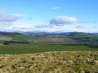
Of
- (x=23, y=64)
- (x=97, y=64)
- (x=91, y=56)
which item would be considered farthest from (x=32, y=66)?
(x=91, y=56)

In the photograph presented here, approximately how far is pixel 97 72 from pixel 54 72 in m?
6.97

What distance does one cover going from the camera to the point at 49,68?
36969 mm

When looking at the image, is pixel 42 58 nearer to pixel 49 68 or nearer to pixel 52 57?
pixel 52 57

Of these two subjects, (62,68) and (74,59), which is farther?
(74,59)

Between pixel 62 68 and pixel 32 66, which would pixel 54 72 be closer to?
pixel 62 68

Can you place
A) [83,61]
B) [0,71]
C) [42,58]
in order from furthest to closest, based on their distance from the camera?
[42,58]
[83,61]
[0,71]

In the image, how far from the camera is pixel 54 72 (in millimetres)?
35156

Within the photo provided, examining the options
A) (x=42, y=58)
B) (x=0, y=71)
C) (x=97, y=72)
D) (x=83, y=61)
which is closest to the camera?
(x=97, y=72)

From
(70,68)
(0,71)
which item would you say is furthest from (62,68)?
(0,71)

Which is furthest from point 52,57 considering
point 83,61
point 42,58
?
point 83,61

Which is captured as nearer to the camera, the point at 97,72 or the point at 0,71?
the point at 97,72

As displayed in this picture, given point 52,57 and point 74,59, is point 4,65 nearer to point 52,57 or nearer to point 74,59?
point 52,57

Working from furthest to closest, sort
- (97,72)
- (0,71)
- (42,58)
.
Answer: (42,58), (0,71), (97,72)

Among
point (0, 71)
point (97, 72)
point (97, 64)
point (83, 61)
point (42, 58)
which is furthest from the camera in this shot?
point (42, 58)
